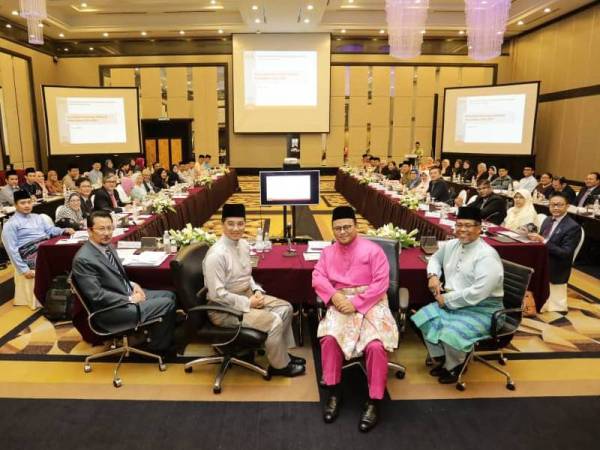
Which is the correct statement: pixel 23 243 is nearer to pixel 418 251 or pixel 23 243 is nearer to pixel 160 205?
pixel 160 205

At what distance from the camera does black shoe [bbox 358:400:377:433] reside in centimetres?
277

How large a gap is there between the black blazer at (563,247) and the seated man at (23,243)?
494 centimetres

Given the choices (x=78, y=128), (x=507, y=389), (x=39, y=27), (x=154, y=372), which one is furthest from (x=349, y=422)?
(x=78, y=128)

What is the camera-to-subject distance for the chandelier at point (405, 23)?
21.0 feet

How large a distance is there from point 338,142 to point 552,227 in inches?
476

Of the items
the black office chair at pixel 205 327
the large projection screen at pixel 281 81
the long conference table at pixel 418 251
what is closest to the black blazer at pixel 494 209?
the long conference table at pixel 418 251

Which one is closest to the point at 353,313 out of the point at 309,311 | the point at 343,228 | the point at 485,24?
the point at 343,228

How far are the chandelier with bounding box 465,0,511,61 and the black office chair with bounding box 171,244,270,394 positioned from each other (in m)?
5.58

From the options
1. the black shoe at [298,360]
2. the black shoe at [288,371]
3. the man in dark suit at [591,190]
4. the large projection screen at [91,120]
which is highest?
the large projection screen at [91,120]

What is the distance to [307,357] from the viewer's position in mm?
3719

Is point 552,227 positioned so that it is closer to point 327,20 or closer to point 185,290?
point 185,290

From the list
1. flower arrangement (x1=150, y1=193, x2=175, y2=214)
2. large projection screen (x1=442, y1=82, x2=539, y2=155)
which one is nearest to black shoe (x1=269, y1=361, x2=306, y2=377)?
flower arrangement (x1=150, y1=193, x2=175, y2=214)

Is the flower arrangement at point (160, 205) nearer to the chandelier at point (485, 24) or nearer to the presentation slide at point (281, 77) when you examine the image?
the chandelier at point (485, 24)

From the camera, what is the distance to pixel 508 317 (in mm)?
3316
